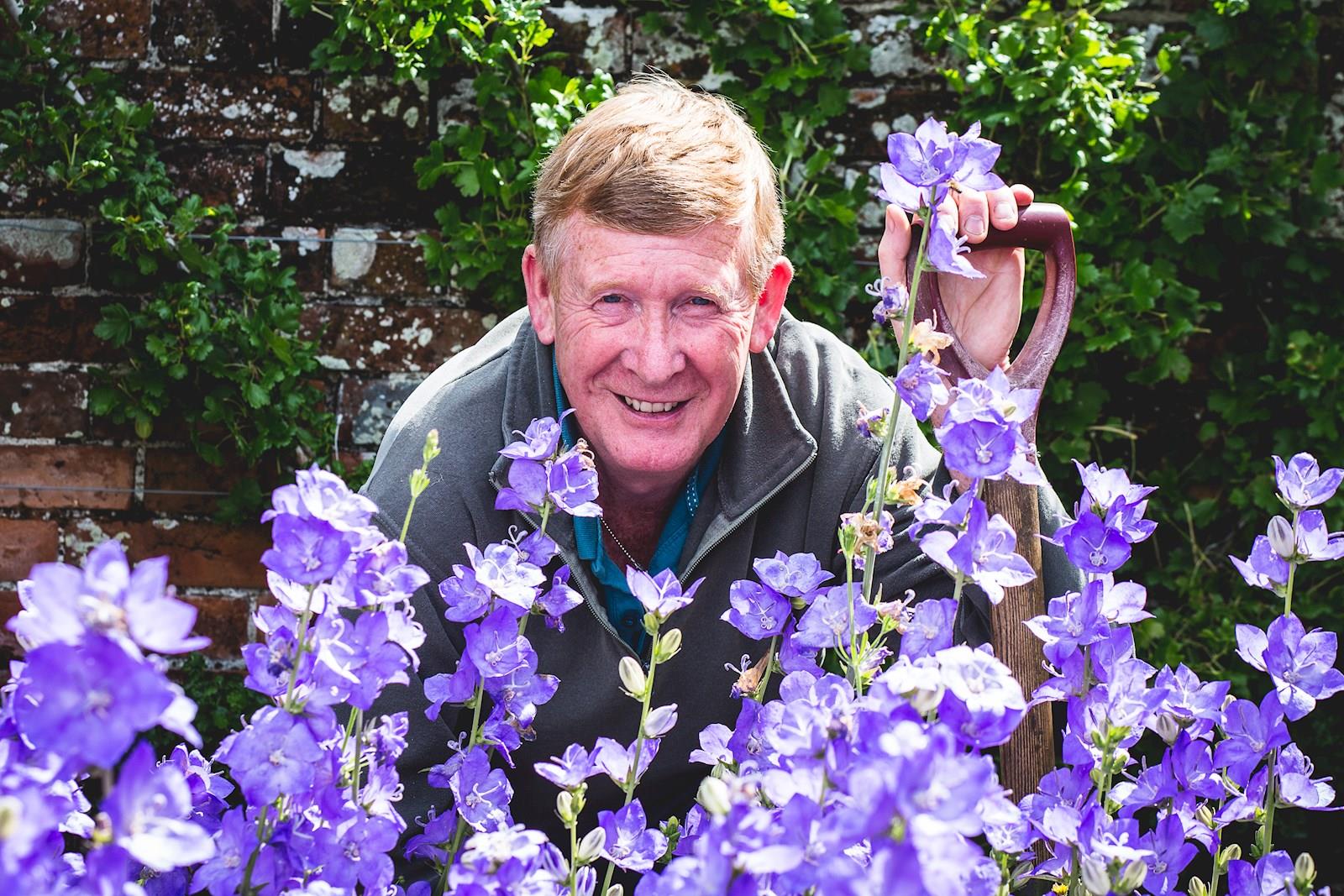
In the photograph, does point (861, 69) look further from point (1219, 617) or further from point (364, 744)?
point (364, 744)

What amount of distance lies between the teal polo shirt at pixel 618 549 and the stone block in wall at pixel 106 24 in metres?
1.10

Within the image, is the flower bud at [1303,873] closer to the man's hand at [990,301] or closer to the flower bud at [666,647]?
the flower bud at [666,647]

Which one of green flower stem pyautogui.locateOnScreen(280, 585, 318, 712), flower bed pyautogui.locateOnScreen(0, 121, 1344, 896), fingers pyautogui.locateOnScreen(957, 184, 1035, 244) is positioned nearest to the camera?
A: flower bed pyautogui.locateOnScreen(0, 121, 1344, 896)

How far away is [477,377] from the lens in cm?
165

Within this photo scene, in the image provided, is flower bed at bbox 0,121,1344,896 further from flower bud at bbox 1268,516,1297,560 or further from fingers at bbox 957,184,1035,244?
fingers at bbox 957,184,1035,244

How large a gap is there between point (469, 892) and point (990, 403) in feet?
1.30

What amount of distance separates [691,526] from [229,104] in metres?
1.20

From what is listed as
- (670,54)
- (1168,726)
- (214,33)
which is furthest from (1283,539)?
(214,33)

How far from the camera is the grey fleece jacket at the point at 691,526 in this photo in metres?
1.50

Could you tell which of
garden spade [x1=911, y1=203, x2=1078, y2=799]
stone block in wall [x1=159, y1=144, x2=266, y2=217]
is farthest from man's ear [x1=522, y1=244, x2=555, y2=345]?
stone block in wall [x1=159, y1=144, x2=266, y2=217]

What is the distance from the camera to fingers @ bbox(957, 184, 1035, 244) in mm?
1342

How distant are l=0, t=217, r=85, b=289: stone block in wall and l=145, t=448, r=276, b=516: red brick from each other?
332mm

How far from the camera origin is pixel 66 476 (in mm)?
2236

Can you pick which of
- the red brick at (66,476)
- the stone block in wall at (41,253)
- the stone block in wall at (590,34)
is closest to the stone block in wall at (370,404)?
the red brick at (66,476)
